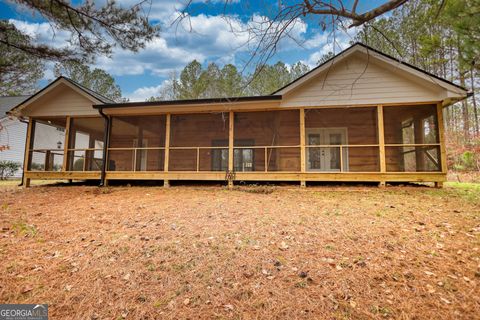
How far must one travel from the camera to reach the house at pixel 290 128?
27.6 feet

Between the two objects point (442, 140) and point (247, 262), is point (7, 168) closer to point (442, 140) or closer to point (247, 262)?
point (247, 262)

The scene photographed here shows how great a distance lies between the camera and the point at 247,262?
3.15m

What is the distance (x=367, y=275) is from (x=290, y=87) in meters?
7.21

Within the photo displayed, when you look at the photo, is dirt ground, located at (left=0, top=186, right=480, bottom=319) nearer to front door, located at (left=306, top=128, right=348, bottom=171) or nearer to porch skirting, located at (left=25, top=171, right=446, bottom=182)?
porch skirting, located at (left=25, top=171, right=446, bottom=182)

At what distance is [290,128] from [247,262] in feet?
28.9

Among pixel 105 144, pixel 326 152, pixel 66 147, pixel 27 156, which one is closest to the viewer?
pixel 105 144

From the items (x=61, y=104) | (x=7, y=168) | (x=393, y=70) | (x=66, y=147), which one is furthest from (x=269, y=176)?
(x=7, y=168)

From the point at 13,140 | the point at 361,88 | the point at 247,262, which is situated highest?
the point at 361,88

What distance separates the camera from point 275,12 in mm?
3070

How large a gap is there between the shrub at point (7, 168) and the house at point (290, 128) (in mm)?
8308

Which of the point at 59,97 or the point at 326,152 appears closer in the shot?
the point at 59,97

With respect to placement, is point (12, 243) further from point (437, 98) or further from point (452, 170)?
point (452, 170)

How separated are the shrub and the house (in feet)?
27.3

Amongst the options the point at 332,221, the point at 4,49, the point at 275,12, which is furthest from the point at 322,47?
the point at 4,49
